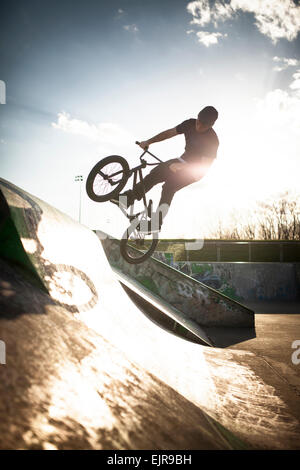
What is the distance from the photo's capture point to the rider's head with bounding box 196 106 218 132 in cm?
359

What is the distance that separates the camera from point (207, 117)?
3609 mm

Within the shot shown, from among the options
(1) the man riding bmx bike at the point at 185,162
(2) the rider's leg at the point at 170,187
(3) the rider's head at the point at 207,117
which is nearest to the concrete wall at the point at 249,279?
(2) the rider's leg at the point at 170,187

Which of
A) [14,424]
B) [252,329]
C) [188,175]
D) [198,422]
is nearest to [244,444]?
[198,422]

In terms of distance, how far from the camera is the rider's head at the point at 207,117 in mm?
3586

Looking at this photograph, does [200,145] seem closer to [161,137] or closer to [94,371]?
[161,137]

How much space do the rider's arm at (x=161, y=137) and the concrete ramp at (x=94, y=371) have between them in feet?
6.71

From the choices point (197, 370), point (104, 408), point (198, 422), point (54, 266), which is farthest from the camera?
point (197, 370)

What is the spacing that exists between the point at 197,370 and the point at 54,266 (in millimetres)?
1552

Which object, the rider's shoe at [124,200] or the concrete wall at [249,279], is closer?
the rider's shoe at [124,200]

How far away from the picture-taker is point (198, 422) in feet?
4.10

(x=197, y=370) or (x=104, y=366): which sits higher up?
(x=104, y=366)

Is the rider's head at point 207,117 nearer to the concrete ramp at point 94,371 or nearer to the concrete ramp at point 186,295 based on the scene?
the concrete ramp at point 94,371
